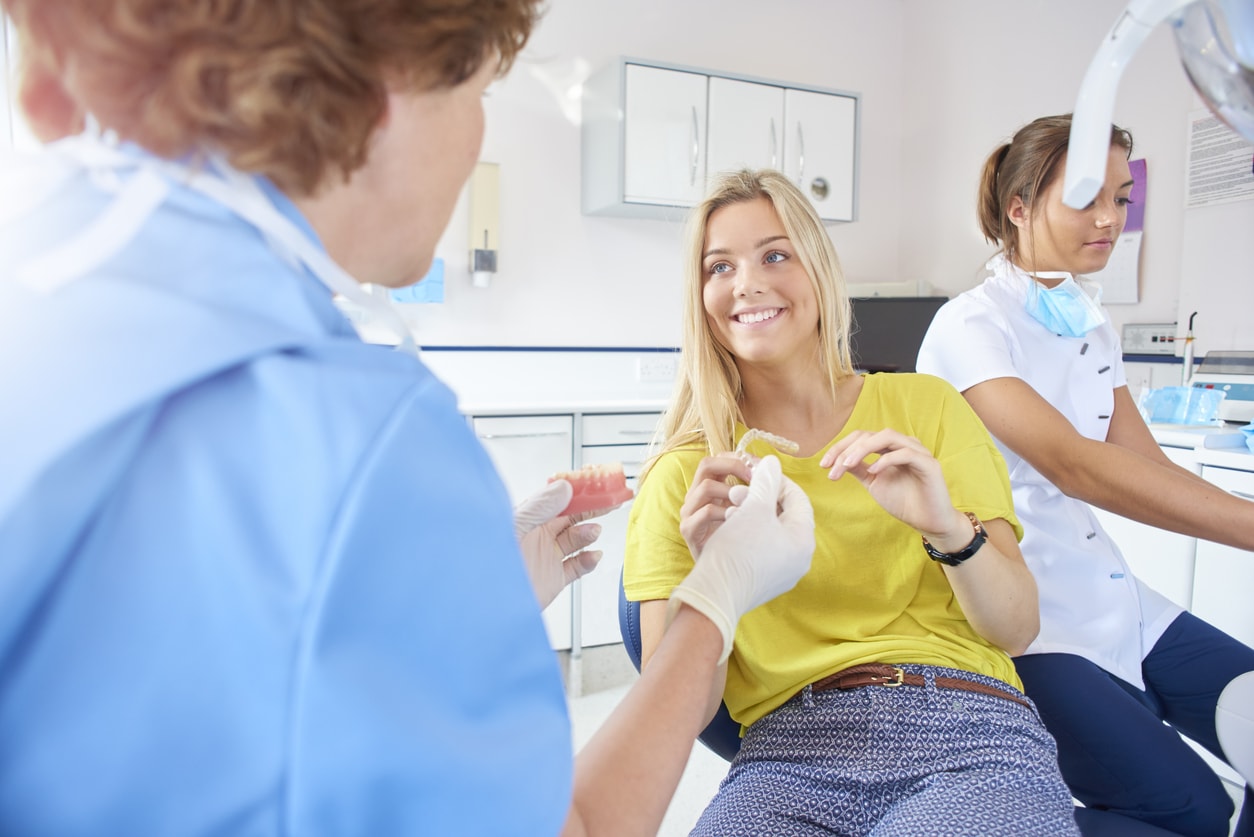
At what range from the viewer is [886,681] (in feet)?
3.50

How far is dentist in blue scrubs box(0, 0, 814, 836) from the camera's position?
0.39 meters

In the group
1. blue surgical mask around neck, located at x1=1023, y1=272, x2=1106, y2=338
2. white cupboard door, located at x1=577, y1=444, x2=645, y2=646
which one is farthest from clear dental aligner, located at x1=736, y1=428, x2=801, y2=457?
white cupboard door, located at x1=577, y1=444, x2=645, y2=646

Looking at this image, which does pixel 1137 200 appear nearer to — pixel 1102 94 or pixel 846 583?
pixel 846 583

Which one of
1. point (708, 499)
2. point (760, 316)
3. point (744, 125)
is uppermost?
point (744, 125)

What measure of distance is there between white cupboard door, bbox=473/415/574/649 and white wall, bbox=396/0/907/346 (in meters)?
0.77

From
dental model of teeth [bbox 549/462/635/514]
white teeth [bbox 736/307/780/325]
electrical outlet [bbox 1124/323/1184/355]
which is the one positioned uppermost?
white teeth [bbox 736/307/780/325]

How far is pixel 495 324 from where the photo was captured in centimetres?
350

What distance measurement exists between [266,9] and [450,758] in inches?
16.0

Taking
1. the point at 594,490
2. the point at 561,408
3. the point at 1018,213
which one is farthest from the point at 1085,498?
the point at 561,408

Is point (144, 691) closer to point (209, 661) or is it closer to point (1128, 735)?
point (209, 661)

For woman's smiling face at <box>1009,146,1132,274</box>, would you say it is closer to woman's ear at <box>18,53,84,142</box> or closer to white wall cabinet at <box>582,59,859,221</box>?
woman's ear at <box>18,53,84,142</box>

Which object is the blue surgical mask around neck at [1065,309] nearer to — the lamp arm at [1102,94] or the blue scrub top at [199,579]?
the lamp arm at [1102,94]

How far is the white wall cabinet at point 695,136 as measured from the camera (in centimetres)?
329

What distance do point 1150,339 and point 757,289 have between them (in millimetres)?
2210
